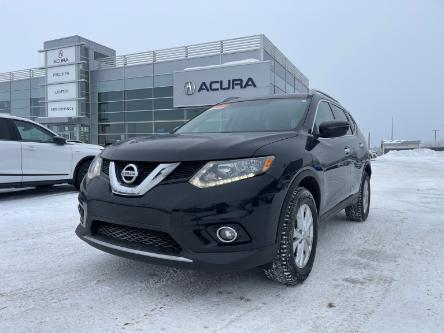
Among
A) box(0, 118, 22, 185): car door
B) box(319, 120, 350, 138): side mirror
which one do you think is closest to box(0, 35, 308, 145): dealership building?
box(0, 118, 22, 185): car door

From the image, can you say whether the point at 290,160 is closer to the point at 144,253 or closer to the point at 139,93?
the point at 144,253

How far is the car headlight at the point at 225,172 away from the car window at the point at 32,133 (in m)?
5.86

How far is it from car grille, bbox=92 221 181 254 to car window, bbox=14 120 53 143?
5.17m

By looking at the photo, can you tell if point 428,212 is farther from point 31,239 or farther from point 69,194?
point 69,194

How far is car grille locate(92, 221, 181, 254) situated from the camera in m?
2.73

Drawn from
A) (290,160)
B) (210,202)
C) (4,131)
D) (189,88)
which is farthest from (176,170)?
(189,88)

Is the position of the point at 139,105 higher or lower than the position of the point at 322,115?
higher

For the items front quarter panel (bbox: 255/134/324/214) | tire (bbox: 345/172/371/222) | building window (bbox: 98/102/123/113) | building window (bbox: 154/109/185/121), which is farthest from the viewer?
building window (bbox: 98/102/123/113)

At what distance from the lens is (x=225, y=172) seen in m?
2.70

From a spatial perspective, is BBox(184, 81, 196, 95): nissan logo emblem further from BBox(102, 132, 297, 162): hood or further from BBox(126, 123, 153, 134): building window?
BBox(102, 132, 297, 162): hood

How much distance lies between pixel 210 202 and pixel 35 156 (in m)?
5.98

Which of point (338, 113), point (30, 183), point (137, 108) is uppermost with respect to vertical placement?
point (137, 108)

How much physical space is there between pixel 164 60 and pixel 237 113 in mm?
27703

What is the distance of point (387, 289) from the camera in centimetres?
307
